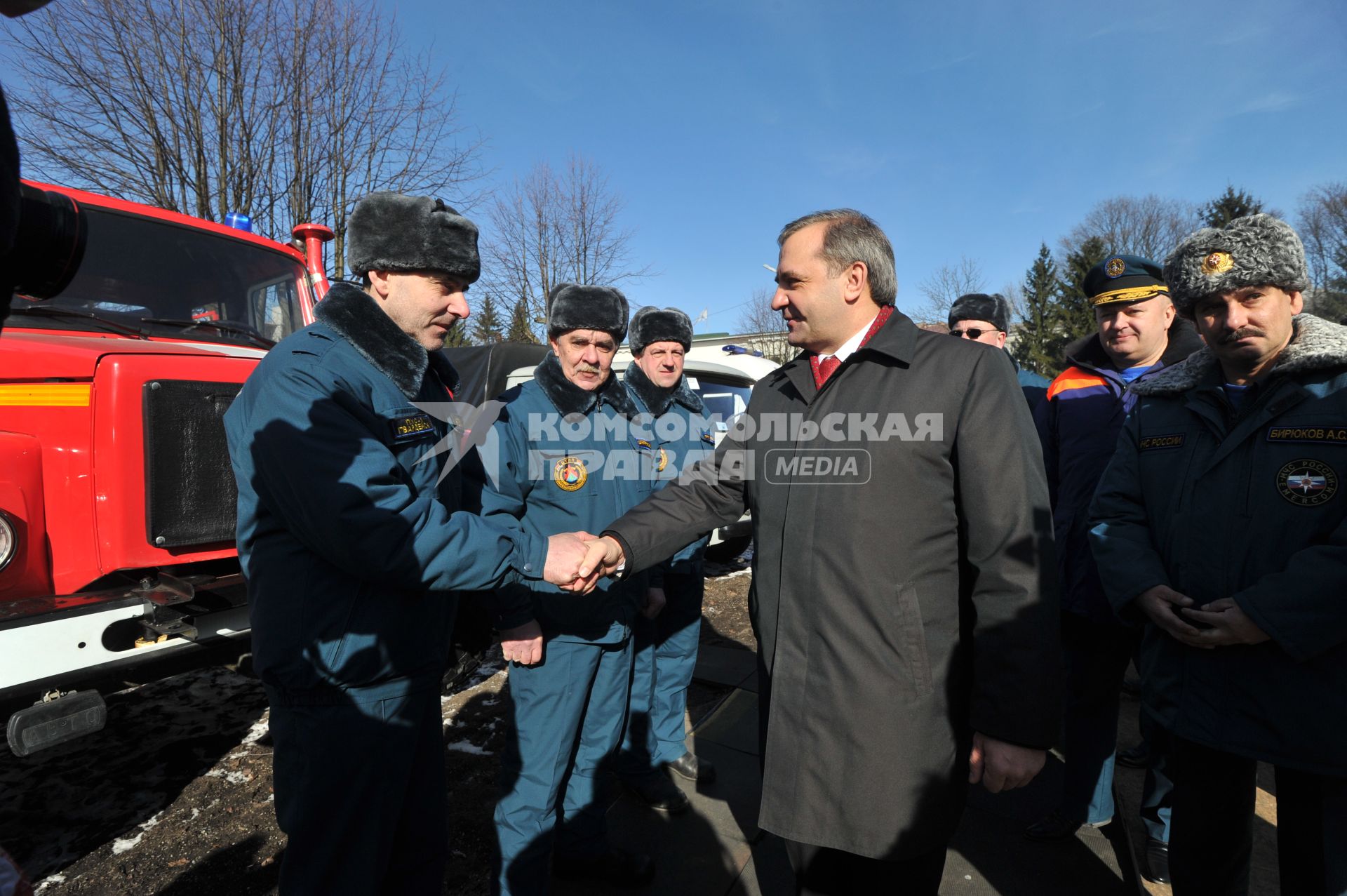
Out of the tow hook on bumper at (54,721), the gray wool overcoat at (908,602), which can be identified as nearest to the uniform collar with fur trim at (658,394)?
the gray wool overcoat at (908,602)

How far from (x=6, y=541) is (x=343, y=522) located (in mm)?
1771

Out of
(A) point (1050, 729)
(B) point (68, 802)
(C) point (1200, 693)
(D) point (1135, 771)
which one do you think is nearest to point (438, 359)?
(A) point (1050, 729)

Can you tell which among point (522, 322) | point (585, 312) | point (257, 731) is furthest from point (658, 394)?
point (522, 322)

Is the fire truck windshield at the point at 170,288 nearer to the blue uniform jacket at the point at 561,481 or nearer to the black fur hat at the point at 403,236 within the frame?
the black fur hat at the point at 403,236

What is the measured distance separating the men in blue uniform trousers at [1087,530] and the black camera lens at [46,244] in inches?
118

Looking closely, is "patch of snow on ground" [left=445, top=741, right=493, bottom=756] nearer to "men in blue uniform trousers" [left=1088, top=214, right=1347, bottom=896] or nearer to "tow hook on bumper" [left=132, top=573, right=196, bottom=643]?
"tow hook on bumper" [left=132, top=573, right=196, bottom=643]

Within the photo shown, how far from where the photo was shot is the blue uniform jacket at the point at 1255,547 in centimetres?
169

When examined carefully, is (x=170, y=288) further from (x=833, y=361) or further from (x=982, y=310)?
(x=982, y=310)

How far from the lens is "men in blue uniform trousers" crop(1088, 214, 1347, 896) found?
5.59 feet

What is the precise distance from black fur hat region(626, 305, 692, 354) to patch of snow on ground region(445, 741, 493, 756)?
8.19ft

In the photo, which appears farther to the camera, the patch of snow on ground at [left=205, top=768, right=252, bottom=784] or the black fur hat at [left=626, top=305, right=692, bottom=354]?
the black fur hat at [left=626, top=305, right=692, bottom=354]

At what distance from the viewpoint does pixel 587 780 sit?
265 cm

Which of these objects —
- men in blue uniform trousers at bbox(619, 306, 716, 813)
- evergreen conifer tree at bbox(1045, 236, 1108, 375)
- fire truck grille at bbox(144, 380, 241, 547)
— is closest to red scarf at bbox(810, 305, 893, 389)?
men in blue uniform trousers at bbox(619, 306, 716, 813)

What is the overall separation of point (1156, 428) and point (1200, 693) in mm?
799
